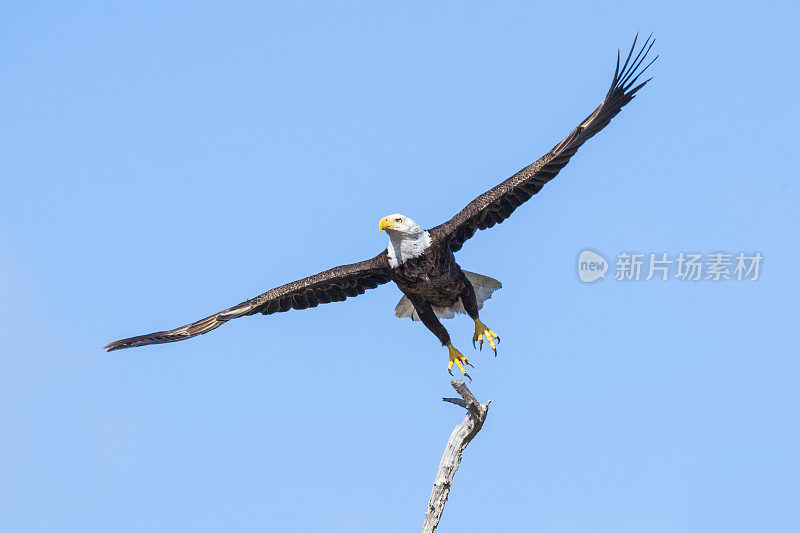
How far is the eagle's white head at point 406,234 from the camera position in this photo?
11.7 metres

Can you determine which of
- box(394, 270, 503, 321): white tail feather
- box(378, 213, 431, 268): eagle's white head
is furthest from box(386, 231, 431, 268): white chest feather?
box(394, 270, 503, 321): white tail feather

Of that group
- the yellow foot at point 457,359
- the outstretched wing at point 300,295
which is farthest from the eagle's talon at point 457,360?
the outstretched wing at point 300,295

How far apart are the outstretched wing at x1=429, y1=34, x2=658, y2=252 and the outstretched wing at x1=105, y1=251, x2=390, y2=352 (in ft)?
2.96

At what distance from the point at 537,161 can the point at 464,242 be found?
119 centimetres

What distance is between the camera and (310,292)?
12.8 meters

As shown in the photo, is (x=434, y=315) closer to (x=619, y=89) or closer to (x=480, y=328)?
(x=480, y=328)

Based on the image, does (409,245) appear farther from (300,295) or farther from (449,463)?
(449,463)

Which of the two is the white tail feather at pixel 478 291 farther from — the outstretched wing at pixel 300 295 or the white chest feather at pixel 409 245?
the white chest feather at pixel 409 245

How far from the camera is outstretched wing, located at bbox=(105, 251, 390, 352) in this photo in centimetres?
1234

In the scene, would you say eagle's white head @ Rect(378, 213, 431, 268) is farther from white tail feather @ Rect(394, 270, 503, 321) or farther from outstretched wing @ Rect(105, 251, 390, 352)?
white tail feather @ Rect(394, 270, 503, 321)

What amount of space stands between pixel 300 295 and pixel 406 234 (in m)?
1.79

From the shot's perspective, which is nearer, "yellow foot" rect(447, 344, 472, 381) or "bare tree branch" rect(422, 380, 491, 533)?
"bare tree branch" rect(422, 380, 491, 533)

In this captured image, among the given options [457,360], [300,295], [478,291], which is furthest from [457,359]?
[300,295]

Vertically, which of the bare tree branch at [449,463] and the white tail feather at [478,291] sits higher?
the white tail feather at [478,291]
